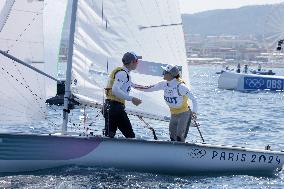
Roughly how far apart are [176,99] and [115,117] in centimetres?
123

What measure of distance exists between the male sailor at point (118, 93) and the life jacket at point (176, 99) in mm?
813

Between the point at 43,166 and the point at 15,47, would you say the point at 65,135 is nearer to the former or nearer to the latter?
the point at 43,166

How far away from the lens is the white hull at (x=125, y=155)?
11891 millimetres

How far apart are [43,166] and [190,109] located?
2.92 meters

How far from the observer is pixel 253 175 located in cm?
1296

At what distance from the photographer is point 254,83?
57781 millimetres

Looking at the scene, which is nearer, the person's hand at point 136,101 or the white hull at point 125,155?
the person's hand at point 136,101

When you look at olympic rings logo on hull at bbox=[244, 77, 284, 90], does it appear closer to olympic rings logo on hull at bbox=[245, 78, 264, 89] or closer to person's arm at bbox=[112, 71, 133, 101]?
olympic rings logo on hull at bbox=[245, 78, 264, 89]

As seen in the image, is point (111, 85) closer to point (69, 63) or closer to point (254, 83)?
point (69, 63)

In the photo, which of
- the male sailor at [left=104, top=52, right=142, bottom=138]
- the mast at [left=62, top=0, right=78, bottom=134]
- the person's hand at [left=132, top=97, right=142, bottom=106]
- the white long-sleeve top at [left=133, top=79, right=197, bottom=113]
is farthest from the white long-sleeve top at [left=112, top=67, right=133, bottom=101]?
the mast at [left=62, top=0, right=78, bottom=134]

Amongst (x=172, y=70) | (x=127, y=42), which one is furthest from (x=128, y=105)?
(x=127, y=42)

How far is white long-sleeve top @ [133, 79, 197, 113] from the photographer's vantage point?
12.5m

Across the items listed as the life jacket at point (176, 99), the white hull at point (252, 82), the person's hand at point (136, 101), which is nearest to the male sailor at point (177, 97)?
the life jacket at point (176, 99)

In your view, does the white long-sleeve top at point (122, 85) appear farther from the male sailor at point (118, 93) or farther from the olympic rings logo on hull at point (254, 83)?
the olympic rings logo on hull at point (254, 83)
